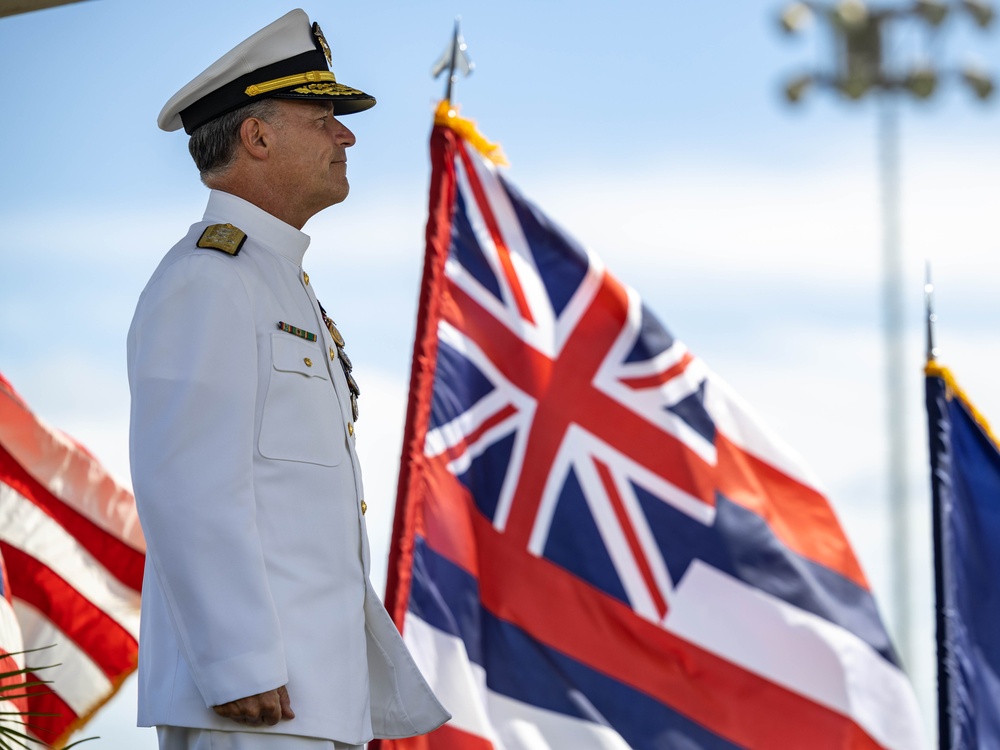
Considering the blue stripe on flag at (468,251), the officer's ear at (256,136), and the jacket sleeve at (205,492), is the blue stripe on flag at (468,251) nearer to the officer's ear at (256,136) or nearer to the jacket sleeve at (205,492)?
the officer's ear at (256,136)

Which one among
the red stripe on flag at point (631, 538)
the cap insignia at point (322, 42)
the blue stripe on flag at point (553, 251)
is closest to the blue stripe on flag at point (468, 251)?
the blue stripe on flag at point (553, 251)

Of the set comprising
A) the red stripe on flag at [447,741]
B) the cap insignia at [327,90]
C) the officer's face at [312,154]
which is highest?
the cap insignia at [327,90]

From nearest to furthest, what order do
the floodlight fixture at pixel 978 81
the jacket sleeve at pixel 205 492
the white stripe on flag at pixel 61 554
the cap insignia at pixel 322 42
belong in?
the jacket sleeve at pixel 205 492
the cap insignia at pixel 322 42
the floodlight fixture at pixel 978 81
the white stripe on flag at pixel 61 554

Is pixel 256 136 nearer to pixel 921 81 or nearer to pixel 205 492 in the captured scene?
pixel 205 492

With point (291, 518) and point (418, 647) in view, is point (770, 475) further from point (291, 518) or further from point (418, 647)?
point (291, 518)

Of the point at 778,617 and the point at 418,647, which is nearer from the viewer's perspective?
the point at 418,647

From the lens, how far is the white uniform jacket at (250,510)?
6.17 feet

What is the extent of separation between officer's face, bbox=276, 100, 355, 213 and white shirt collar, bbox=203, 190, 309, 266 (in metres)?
0.05

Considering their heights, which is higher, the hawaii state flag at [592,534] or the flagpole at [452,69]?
the flagpole at [452,69]

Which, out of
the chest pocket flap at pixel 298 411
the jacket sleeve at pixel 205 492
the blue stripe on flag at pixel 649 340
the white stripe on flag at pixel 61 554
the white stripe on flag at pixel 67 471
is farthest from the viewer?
the white stripe on flag at pixel 67 471

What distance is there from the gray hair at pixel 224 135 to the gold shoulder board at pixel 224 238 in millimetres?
116

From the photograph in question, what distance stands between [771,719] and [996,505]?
1.34 m

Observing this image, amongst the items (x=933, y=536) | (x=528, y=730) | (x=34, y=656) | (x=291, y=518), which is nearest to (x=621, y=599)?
(x=528, y=730)

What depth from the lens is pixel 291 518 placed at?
2020mm
